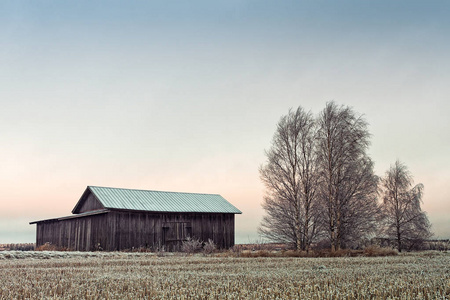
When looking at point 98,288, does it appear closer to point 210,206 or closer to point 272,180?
point 272,180

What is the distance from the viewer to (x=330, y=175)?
110 ft

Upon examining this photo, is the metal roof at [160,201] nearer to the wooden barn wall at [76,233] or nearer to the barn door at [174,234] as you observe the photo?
the barn door at [174,234]

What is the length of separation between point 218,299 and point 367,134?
98.6 feet

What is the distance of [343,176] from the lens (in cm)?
3353

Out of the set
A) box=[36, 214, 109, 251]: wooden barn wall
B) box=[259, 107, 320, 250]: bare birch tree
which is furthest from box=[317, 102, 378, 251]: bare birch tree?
box=[36, 214, 109, 251]: wooden barn wall

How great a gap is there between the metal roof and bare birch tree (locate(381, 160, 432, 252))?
51.9ft

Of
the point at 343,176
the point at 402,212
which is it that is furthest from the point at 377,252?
the point at 402,212

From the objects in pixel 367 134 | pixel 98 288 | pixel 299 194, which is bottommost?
pixel 98 288

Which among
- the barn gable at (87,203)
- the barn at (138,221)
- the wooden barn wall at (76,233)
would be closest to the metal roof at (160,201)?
the barn at (138,221)

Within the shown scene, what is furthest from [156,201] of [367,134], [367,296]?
[367,296]

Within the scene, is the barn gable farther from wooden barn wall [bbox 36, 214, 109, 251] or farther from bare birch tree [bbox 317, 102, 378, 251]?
bare birch tree [bbox 317, 102, 378, 251]

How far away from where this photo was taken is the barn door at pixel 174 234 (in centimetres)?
3772

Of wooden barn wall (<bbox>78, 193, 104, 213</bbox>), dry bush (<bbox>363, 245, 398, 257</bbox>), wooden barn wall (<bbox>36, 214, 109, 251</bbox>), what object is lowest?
dry bush (<bbox>363, 245, 398, 257</bbox>)

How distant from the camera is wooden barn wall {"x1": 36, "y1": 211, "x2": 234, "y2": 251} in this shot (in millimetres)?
35250
